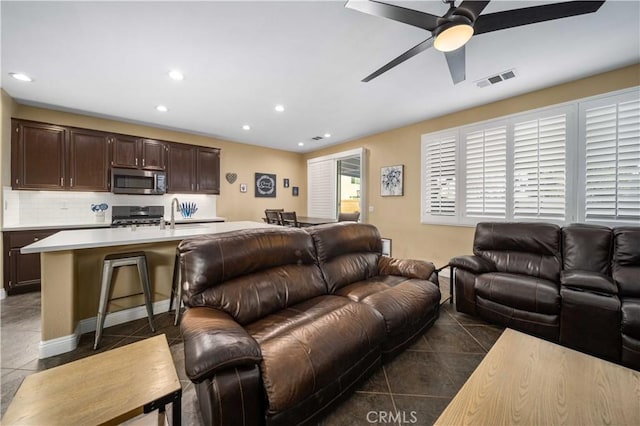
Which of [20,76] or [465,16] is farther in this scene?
[20,76]

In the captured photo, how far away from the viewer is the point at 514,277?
2.48m

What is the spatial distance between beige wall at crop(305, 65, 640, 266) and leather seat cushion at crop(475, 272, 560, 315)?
4.82 feet

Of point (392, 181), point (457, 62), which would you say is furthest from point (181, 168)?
point (457, 62)

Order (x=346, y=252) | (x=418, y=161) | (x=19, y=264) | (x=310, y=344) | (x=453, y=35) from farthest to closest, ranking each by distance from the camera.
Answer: (x=418, y=161) < (x=19, y=264) < (x=346, y=252) < (x=453, y=35) < (x=310, y=344)

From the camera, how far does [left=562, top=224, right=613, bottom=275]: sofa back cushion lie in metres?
2.43

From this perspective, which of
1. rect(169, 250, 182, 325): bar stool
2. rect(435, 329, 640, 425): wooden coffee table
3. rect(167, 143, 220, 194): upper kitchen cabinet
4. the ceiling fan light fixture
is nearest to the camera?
rect(435, 329, 640, 425): wooden coffee table

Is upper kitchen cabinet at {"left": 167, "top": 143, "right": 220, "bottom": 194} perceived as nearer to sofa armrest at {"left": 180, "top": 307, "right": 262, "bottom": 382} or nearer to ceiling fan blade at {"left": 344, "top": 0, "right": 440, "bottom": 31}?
sofa armrest at {"left": 180, "top": 307, "right": 262, "bottom": 382}

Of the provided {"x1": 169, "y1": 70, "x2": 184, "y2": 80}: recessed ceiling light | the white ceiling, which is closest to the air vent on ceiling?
the white ceiling

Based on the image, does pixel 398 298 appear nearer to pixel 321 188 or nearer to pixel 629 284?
pixel 629 284

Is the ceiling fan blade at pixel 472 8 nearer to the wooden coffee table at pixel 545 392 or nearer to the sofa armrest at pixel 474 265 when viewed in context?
the wooden coffee table at pixel 545 392

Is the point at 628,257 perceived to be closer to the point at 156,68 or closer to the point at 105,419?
the point at 105,419

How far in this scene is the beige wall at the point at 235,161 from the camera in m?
3.88

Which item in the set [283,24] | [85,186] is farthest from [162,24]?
[85,186]

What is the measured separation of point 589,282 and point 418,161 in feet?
9.66
